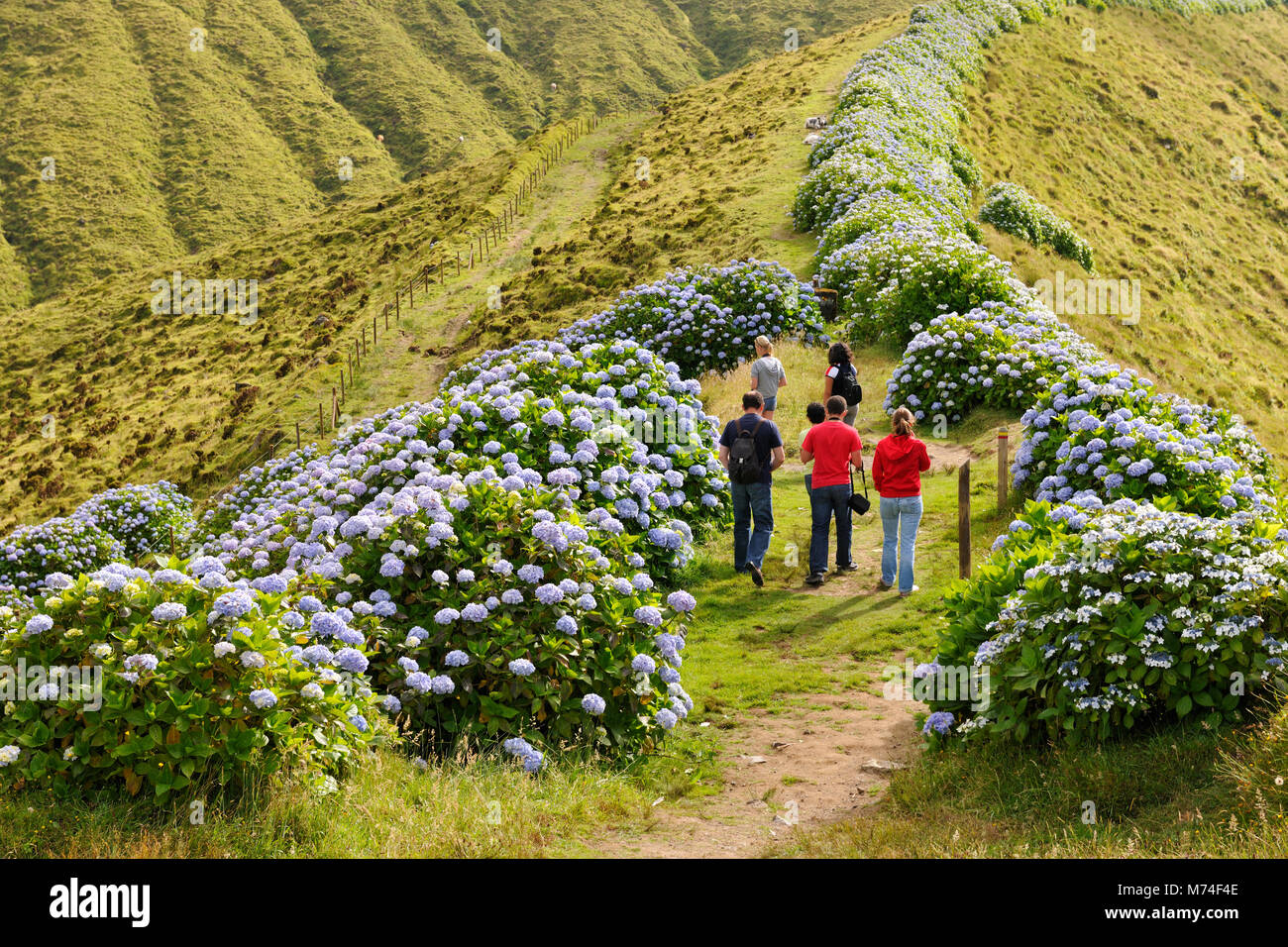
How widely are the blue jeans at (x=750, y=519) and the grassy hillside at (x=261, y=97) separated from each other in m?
86.7

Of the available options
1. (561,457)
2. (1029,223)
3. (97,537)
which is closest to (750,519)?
(561,457)

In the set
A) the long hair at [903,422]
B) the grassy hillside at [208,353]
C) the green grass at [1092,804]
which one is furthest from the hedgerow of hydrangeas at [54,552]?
the green grass at [1092,804]

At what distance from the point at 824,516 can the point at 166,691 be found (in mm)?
7470

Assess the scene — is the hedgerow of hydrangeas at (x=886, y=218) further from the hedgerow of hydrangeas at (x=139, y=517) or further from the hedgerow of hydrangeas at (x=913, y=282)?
the hedgerow of hydrangeas at (x=139, y=517)

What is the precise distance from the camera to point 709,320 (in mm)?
22875

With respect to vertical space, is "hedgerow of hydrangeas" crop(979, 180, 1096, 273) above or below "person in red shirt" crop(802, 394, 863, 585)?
above

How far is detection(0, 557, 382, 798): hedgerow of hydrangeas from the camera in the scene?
5.78m

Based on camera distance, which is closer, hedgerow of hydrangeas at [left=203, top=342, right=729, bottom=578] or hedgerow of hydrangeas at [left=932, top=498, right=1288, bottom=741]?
hedgerow of hydrangeas at [left=932, top=498, right=1288, bottom=741]

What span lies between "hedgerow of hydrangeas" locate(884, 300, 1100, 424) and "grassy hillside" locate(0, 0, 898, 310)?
266ft

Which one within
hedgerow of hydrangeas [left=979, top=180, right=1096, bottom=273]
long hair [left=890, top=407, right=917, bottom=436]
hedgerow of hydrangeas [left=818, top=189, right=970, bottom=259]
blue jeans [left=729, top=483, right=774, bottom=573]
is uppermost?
hedgerow of hydrangeas [left=979, top=180, right=1096, bottom=273]

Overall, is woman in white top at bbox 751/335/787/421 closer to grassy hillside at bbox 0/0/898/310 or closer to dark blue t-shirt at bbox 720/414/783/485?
dark blue t-shirt at bbox 720/414/783/485

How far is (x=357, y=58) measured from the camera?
156 meters

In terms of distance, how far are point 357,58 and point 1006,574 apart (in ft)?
552

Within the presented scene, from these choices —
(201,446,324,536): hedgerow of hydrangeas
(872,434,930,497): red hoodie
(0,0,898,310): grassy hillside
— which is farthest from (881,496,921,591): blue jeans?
(0,0,898,310): grassy hillside
